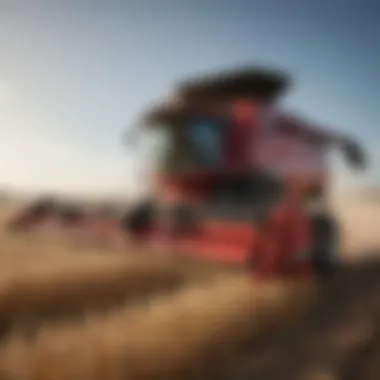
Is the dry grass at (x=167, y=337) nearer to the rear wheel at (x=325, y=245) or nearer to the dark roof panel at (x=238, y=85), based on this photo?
the rear wheel at (x=325, y=245)

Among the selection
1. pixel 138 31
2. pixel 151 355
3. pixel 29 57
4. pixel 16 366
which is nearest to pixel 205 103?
pixel 138 31

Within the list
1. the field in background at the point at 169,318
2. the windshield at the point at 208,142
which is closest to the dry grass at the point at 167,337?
the field in background at the point at 169,318

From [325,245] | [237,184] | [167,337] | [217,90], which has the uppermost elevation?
[217,90]

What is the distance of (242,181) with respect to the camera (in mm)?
1134

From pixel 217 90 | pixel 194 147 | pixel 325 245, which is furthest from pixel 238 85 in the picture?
pixel 325 245

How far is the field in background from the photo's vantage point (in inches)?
41.9

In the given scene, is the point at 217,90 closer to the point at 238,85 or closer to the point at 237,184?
the point at 238,85

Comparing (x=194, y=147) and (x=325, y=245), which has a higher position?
(x=194, y=147)

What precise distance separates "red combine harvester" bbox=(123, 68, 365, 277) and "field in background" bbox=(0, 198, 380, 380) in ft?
0.15

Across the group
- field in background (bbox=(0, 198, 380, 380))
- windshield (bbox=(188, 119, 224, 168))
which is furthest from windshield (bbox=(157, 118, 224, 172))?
field in background (bbox=(0, 198, 380, 380))

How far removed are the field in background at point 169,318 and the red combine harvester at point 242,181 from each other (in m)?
0.05

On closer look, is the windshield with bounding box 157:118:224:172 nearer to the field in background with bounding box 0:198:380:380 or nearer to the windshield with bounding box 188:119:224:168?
the windshield with bounding box 188:119:224:168

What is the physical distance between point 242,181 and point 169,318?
29 cm

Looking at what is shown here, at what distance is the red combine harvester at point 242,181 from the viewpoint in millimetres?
1126
